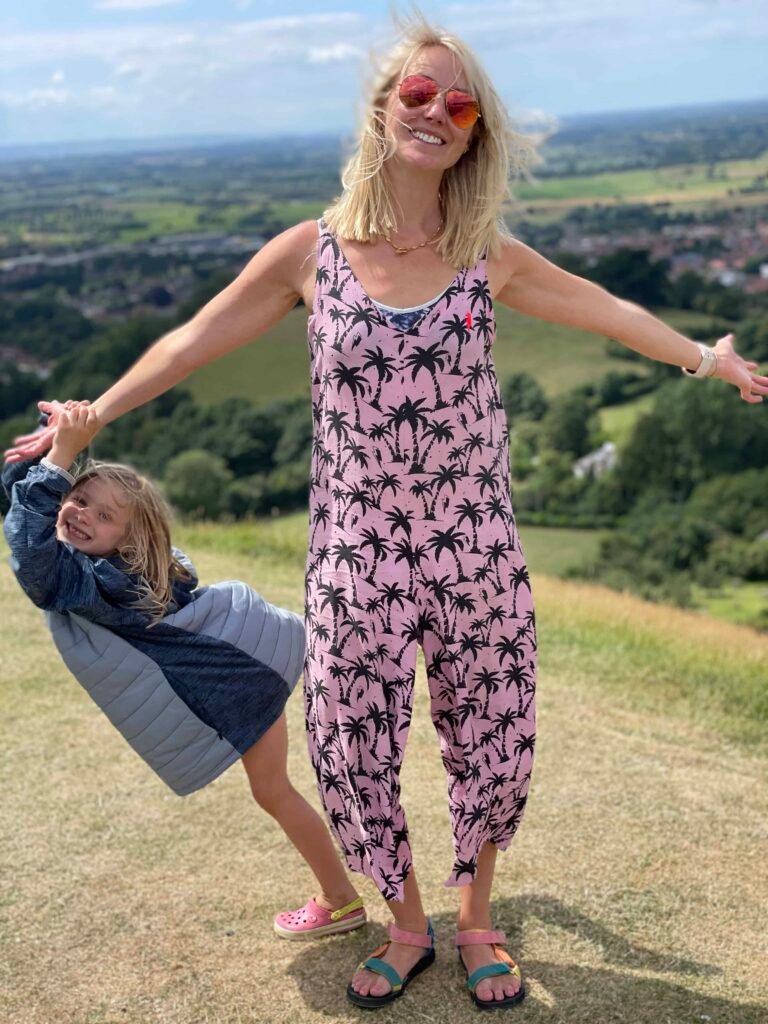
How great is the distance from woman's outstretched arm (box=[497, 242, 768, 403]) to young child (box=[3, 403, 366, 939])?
38.5 inches

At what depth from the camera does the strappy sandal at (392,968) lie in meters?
2.65

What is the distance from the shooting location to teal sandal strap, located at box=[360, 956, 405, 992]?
2676 millimetres

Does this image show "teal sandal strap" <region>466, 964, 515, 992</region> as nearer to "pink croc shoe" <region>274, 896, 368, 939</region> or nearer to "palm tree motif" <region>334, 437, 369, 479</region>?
"pink croc shoe" <region>274, 896, 368, 939</region>

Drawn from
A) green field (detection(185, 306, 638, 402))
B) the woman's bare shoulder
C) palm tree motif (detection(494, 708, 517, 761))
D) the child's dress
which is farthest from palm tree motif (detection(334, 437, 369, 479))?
green field (detection(185, 306, 638, 402))

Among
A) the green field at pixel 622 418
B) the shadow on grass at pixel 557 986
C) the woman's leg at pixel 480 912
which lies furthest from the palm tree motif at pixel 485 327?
the green field at pixel 622 418

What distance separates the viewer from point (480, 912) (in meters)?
2.76

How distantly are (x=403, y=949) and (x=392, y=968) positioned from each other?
0.06 meters

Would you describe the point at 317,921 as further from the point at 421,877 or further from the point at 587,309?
the point at 587,309

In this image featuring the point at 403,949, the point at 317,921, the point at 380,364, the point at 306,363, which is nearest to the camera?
the point at 380,364

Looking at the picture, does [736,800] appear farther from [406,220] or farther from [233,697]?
[406,220]

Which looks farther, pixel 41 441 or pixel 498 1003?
pixel 498 1003

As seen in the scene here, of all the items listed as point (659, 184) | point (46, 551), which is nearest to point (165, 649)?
point (46, 551)

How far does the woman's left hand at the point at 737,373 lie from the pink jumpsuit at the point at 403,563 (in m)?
0.63

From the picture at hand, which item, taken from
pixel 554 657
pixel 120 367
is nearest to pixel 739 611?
pixel 120 367
